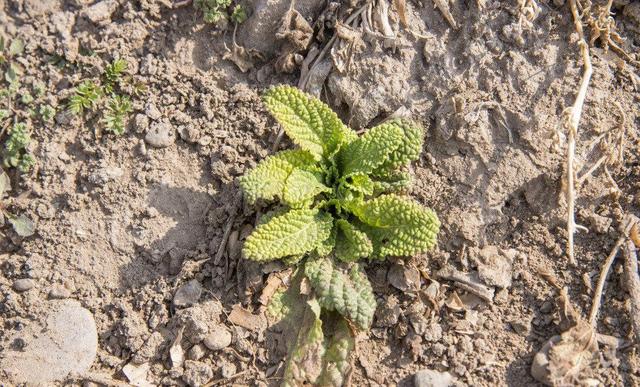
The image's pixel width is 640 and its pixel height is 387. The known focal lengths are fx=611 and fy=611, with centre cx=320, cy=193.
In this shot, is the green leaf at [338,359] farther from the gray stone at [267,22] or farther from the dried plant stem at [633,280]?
the gray stone at [267,22]

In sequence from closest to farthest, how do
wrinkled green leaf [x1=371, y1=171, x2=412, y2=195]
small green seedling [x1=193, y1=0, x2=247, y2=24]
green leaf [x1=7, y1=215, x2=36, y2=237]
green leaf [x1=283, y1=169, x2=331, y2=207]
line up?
green leaf [x1=283, y1=169, x2=331, y2=207], wrinkled green leaf [x1=371, y1=171, x2=412, y2=195], green leaf [x1=7, y1=215, x2=36, y2=237], small green seedling [x1=193, y1=0, x2=247, y2=24]

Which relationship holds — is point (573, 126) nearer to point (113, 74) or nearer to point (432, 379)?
point (432, 379)

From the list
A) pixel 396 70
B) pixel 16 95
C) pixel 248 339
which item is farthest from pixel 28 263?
pixel 396 70

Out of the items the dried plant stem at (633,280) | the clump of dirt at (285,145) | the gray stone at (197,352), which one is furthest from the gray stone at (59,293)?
the dried plant stem at (633,280)

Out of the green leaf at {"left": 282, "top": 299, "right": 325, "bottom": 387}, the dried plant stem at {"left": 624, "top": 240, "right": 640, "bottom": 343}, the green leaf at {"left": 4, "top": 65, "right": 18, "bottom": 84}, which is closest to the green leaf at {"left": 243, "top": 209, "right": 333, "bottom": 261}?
the green leaf at {"left": 282, "top": 299, "right": 325, "bottom": 387}

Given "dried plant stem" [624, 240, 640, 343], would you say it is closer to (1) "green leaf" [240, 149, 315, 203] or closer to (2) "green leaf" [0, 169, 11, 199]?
(1) "green leaf" [240, 149, 315, 203]

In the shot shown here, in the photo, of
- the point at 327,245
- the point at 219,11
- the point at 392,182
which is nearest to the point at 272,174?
the point at 327,245
